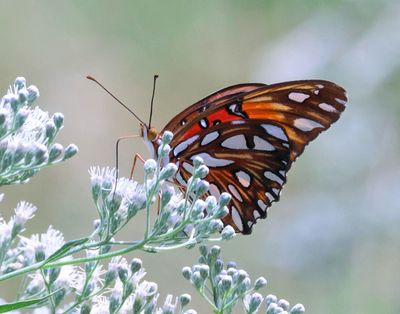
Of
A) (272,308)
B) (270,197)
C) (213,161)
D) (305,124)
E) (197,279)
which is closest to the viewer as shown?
(272,308)

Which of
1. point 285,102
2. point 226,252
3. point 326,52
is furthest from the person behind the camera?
point 226,252

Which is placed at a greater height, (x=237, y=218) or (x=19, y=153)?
(x=19, y=153)

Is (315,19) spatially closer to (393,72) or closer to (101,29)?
(393,72)

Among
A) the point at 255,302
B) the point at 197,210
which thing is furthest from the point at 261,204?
the point at 197,210

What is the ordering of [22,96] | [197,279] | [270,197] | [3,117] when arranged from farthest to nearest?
1. [270,197]
2. [197,279]
3. [22,96]
4. [3,117]

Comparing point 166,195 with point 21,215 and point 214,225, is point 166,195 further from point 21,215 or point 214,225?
point 21,215

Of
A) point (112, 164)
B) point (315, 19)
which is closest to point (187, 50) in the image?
point (112, 164)

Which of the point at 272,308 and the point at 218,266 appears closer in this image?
the point at 272,308
